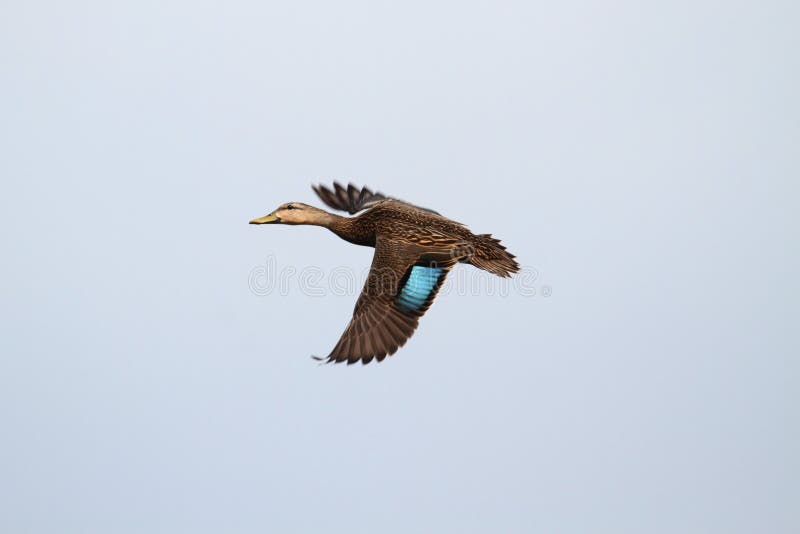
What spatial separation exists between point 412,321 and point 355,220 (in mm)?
3229

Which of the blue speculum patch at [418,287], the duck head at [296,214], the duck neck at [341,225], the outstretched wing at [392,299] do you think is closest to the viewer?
the outstretched wing at [392,299]

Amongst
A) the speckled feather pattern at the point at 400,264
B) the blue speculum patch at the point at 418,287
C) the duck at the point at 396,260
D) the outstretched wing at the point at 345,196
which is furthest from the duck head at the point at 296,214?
the blue speculum patch at the point at 418,287

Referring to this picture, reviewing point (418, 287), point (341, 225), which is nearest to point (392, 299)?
point (418, 287)

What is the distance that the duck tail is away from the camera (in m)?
17.9

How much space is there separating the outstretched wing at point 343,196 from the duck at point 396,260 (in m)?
2.67

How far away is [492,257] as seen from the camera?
1811cm

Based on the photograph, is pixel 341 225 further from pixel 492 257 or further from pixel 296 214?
pixel 492 257

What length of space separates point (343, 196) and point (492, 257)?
5170mm

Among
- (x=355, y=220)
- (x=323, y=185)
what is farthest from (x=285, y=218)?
(x=323, y=185)

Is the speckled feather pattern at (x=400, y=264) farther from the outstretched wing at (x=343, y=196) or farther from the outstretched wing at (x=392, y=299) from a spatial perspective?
the outstretched wing at (x=343, y=196)

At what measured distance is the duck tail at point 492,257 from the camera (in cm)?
Answer: 1794

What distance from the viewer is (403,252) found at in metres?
17.0

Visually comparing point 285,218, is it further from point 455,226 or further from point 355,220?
point 455,226

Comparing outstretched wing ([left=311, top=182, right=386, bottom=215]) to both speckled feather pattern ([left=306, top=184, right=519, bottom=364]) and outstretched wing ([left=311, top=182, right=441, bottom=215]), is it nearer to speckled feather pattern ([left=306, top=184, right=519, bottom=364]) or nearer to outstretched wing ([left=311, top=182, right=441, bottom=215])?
outstretched wing ([left=311, top=182, right=441, bottom=215])
